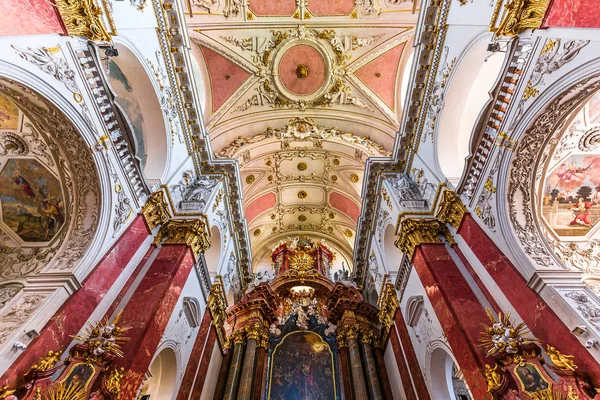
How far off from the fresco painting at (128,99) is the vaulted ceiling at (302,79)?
4.85 metres

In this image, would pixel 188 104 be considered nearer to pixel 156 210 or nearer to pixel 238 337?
pixel 156 210

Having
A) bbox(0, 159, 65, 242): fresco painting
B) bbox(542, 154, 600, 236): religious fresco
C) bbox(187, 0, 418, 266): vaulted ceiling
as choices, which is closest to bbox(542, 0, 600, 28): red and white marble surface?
bbox(542, 154, 600, 236): religious fresco

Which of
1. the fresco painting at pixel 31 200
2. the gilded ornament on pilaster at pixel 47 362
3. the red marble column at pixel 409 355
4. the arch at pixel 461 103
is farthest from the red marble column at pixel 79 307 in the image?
the arch at pixel 461 103

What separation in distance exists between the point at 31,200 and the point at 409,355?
1050 cm

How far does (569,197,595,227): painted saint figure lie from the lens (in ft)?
21.0

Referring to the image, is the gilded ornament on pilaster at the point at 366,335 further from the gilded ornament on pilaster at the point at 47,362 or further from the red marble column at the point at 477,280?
the gilded ornament on pilaster at the point at 47,362

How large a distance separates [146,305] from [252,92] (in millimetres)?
11460

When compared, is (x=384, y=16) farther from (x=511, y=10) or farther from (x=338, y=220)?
(x=338, y=220)


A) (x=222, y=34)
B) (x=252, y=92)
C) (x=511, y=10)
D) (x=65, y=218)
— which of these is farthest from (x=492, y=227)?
(x=222, y=34)

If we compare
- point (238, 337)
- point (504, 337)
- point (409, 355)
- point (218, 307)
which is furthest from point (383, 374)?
point (504, 337)

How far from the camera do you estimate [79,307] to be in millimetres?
5223

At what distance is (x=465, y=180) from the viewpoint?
764 centimetres

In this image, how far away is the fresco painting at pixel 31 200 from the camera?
6.23 m

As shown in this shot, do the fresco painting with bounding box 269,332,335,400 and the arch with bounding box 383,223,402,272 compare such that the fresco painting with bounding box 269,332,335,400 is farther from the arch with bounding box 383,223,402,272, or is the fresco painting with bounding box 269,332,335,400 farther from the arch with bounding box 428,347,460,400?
the arch with bounding box 383,223,402,272
